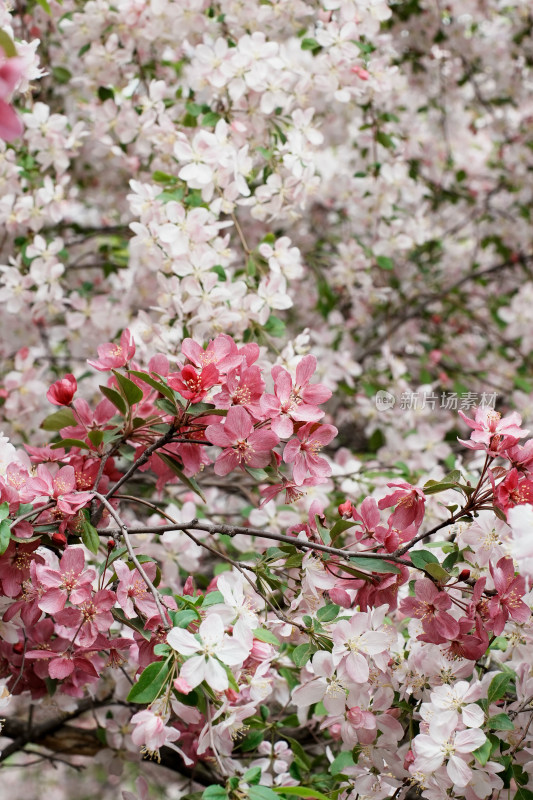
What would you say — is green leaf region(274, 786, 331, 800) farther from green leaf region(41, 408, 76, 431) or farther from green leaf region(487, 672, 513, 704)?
green leaf region(41, 408, 76, 431)

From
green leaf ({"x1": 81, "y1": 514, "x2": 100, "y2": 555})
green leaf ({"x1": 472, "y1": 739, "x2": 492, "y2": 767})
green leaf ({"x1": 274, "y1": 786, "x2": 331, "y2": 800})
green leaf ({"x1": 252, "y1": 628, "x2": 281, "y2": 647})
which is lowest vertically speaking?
green leaf ({"x1": 472, "y1": 739, "x2": 492, "y2": 767})

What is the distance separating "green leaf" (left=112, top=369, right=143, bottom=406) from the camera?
2.88 ft

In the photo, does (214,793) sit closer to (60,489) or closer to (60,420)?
(60,489)

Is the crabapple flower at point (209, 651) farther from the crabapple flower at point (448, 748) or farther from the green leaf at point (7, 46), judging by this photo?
the green leaf at point (7, 46)

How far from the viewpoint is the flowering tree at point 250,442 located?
0.87 meters

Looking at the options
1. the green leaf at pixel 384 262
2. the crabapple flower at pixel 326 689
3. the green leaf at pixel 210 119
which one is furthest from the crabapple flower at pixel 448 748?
the green leaf at pixel 384 262

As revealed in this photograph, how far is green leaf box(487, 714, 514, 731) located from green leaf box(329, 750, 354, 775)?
0.68 feet

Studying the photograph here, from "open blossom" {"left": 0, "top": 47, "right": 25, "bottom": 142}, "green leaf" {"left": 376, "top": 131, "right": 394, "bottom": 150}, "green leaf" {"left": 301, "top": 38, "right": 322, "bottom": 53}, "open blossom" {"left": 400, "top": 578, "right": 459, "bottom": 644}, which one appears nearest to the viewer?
"open blossom" {"left": 0, "top": 47, "right": 25, "bottom": 142}

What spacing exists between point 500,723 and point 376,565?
0.24 m

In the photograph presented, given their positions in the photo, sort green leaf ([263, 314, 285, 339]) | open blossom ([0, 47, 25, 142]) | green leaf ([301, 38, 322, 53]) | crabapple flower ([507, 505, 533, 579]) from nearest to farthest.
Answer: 1. open blossom ([0, 47, 25, 142])
2. crabapple flower ([507, 505, 533, 579])
3. green leaf ([263, 314, 285, 339])
4. green leaf ([301, 38, 322, 53])

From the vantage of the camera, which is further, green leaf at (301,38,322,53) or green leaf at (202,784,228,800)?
green leaf at (301,38,322,53)

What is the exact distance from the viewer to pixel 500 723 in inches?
35.3

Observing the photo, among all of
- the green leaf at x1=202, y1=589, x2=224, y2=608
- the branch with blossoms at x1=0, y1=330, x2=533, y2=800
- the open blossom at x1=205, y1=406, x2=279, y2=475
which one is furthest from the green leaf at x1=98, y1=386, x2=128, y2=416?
the green leaf at x1=202, y1=589, x2=224, y2=608

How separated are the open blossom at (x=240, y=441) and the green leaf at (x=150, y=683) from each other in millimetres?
238
